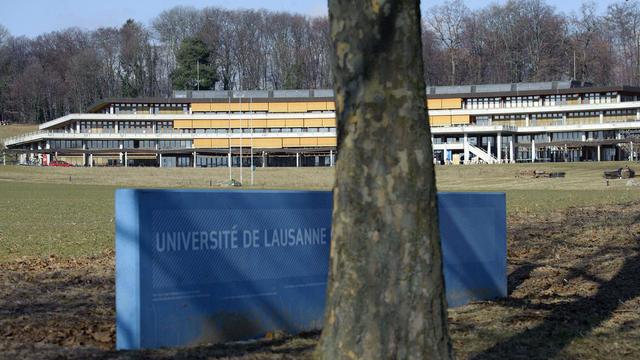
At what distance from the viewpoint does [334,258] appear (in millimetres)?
6059

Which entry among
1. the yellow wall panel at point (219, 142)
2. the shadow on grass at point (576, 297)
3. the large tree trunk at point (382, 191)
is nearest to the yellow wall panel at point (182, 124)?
the yellow wall panel at point (219, 142)

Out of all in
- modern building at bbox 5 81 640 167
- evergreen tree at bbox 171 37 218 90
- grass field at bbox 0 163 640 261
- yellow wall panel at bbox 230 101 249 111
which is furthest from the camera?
evergreen tree at bbox 171 37 218 90

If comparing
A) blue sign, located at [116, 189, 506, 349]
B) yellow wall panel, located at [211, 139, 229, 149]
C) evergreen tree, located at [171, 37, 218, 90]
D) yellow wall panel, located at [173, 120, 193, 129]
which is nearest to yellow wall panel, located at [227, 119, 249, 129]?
yellow wall panel, located at [211, 139, 229, 149]

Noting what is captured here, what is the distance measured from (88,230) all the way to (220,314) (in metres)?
14.9

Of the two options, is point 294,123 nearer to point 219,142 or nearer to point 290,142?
point 290,142

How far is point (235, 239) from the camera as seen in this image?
8594mm

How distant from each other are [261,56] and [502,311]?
156 meters

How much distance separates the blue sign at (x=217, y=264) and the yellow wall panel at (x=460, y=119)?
119 metres

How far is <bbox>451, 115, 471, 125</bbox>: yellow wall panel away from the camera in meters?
127

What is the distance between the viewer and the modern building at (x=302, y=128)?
120m

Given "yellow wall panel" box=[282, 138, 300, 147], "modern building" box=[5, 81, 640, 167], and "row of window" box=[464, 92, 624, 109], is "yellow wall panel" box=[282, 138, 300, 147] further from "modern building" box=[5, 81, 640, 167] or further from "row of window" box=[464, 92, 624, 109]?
"row of window" box=[464, 92, 624, 109]

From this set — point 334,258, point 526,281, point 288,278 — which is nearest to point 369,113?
point 334,258

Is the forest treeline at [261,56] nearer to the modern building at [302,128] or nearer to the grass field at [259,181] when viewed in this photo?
the modern building at [302,128]

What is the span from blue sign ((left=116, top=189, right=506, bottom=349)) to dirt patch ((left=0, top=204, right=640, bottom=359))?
0.95 ft
